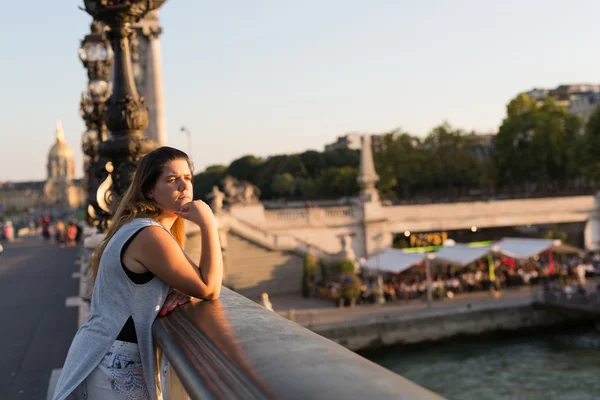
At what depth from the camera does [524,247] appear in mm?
30672

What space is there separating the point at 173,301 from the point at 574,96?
387 ft

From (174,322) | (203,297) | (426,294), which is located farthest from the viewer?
(426,294)

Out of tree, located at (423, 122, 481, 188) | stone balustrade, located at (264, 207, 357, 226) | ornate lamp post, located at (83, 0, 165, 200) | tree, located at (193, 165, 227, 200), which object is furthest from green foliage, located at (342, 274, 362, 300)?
tree, located at (193, 165, 227, 200)

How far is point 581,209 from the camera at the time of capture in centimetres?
4147

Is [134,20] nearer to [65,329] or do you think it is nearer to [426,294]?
[65,329]

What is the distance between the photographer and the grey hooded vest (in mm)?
2557

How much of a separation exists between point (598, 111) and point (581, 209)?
41.5 feet

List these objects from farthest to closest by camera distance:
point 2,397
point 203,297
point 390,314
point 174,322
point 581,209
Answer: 1. point 581,209
2. point 390,314
3. point 2,397
4. point 203,297
5. point 174,322

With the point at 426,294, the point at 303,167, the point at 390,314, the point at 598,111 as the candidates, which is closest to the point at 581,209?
the point at 598,111

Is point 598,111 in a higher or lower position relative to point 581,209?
higher

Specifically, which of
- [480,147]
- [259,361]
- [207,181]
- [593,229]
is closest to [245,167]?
[207,181]

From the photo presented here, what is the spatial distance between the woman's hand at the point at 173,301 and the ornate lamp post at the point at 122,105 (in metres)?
3.69

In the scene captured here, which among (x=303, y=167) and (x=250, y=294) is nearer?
(x=250, y=294)

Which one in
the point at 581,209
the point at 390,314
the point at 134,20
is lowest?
the point at 390,314
